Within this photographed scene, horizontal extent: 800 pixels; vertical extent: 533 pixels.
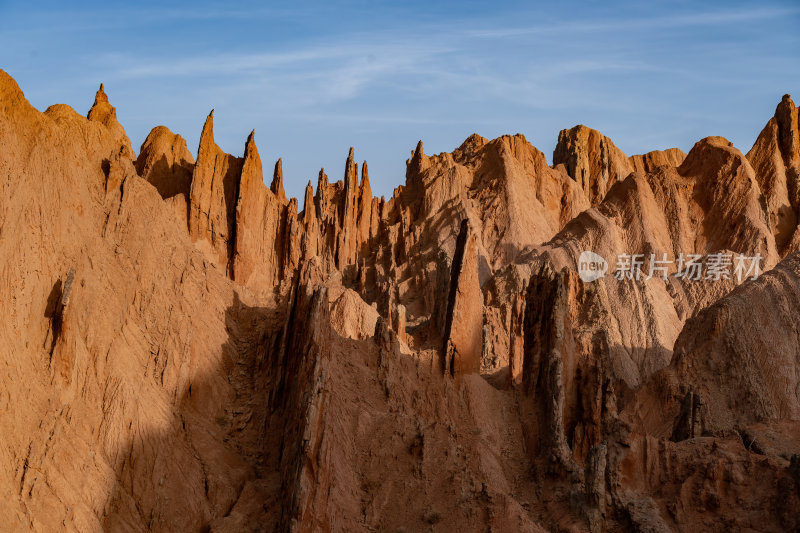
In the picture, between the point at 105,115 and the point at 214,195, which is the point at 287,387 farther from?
the point at 105,115

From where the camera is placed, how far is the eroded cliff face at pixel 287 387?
35.6 metres

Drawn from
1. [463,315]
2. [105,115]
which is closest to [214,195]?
[105,115]

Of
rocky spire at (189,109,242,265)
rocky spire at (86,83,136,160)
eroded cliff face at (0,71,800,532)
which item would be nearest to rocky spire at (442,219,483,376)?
eroded cliff face at (0,71,800,532)

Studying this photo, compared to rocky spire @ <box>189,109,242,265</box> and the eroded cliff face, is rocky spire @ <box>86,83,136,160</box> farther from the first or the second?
rocky spire @ <box>189,109,242,265</box>

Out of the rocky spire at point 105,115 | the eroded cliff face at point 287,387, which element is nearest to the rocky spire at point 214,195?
the eroded cliff face at point 287,387

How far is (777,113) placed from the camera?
9438cm

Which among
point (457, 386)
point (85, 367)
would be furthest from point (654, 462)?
point (85, 367)

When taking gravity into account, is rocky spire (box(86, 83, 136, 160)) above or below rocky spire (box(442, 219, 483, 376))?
above

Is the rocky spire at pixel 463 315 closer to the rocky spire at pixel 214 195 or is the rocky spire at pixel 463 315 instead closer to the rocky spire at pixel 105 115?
the rocky spire at pixel 214 195

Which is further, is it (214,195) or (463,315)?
(214,195)

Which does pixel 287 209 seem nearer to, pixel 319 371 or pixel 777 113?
pixel 319 371

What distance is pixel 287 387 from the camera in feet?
132

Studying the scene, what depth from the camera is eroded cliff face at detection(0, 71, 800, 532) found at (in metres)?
35.6

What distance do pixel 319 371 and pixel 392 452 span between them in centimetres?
377
